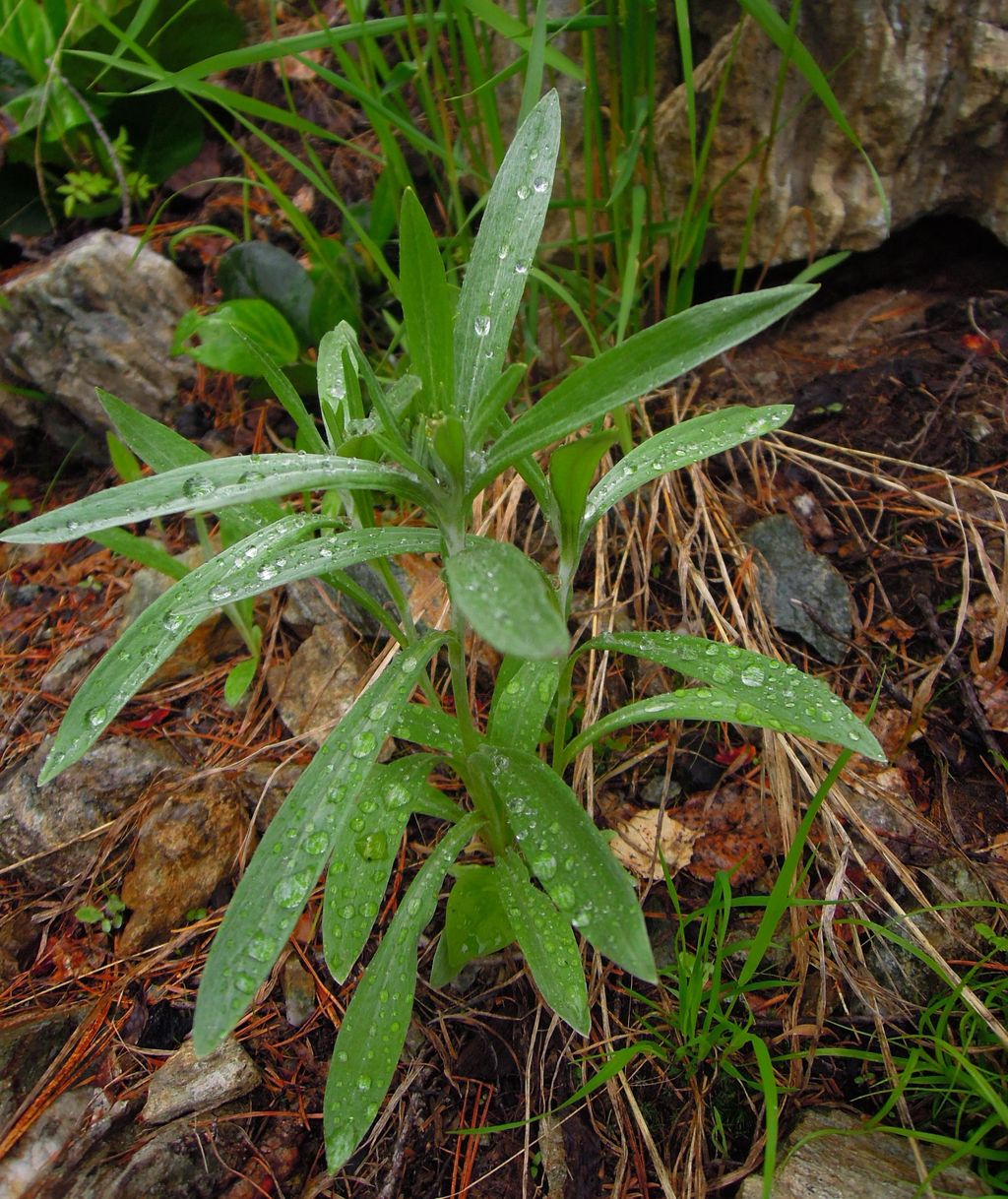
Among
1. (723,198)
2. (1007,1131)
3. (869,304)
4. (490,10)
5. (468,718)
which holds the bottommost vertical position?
(1007,1131)

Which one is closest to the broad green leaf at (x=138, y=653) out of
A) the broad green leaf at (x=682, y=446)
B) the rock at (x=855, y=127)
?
the broad green leaf at (x=682, y=446)

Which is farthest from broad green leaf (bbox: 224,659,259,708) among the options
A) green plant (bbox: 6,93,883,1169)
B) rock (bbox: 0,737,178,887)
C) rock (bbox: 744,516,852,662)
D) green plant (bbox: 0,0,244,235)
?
green plant (bbox: 0,0,244,235)

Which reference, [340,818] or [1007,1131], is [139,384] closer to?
[340,818]

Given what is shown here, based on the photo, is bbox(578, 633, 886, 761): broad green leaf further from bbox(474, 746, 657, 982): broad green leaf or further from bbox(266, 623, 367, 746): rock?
bbox(266, 623, 367, 746): rock

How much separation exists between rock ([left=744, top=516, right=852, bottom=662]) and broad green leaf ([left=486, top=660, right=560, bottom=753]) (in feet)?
2.20

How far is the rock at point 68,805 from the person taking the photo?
168cm

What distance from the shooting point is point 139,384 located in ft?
8.15

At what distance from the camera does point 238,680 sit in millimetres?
1858

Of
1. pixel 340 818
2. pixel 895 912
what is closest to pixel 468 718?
pixel 340 818

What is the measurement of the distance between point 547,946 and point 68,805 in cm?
116

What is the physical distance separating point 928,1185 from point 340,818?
968mm

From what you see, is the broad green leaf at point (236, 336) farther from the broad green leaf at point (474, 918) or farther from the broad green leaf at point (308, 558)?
the broad green leaf at point (474, 918)

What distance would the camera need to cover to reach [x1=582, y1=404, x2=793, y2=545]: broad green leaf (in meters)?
1.18

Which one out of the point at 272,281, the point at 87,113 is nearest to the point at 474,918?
the point at 272,281
